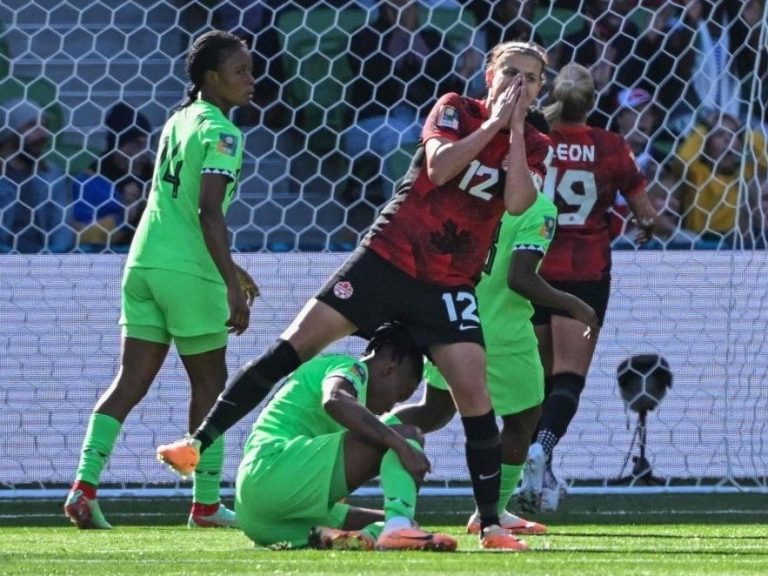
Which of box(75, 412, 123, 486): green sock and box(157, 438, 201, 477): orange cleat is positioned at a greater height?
box(157, 438, 201, 477): orange cleat

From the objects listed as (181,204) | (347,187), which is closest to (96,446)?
(181,204)

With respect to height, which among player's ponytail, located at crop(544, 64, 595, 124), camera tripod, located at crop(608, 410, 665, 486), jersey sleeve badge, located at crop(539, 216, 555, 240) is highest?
player's ponytail, located at crop(544, 64, 595, 124)

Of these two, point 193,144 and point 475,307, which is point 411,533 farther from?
point 193,144

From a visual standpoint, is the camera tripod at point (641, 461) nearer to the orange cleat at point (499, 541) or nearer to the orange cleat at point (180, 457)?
the orange cleat at point (499, 541)

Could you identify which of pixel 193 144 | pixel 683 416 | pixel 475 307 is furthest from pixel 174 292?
pixel 683 416

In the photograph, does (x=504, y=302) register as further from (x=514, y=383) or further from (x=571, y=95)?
(x=571, y=95)

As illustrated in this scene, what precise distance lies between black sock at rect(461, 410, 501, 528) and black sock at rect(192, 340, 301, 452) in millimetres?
548

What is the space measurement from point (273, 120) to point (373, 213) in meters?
0.65

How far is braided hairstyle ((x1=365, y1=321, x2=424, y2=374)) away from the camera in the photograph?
5.36 metres

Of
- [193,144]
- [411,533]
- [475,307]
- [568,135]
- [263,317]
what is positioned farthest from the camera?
[263,317]

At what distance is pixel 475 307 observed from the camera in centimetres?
539

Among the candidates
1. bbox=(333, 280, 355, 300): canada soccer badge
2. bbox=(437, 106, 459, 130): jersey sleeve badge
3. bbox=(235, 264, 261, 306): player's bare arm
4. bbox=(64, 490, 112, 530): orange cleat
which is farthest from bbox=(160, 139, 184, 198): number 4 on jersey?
bbox=(437, 106, 459, 130): jersey sleeve badge

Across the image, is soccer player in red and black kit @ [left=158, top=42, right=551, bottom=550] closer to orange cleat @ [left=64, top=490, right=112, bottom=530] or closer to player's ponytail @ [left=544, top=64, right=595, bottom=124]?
orange cleat @ [left=64, top=490, right=112, bottom=530]

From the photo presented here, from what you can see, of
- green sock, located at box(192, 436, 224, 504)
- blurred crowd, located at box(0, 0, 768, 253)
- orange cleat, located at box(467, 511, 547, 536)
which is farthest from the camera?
blurred crowd, located at box(0, 0, 768, 253)
